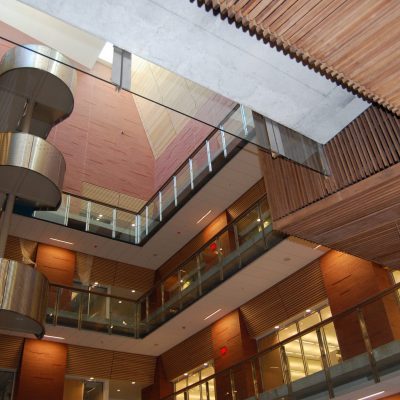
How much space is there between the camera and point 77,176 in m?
17.9

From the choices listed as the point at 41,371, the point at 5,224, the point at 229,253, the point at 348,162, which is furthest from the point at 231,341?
the point at 348,162

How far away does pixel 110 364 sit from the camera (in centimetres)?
1584

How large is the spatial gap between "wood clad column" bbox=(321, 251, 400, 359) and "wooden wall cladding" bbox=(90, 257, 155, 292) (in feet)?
26.9

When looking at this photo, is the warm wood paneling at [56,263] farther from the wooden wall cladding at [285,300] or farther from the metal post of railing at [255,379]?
the metal post of railing at [255,379]

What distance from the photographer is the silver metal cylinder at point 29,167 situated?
1053cm

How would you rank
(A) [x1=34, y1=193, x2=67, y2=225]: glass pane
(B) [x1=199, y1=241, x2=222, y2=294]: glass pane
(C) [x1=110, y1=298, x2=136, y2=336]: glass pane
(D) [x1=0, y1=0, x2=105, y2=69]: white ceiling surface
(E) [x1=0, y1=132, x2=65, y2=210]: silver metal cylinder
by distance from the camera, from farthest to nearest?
(A) [x1=34, y1=193, x2=67, y2=225]: glass pane, (C) [x1=110, y1=298, x2=136, y2=336]: glass pane, (B) [x1=199, y1=241, x2=222, y2=294]: glass pane, (E) [x1=0, y1=132, x2=65, y2=210]: silver metal cylinder, (D) [x1=0, y1=0, x2=105, y2=69]: white ceiling surface

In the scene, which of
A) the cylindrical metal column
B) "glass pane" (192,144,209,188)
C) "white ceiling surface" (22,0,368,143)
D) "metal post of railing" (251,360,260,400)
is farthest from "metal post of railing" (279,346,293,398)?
"glass pane" (192,144,209,188)

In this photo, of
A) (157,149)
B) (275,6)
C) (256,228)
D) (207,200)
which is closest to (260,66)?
(275,6)

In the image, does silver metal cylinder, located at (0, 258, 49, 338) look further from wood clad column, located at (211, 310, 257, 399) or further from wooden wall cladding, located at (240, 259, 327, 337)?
wooden wall cladding, located at (240, 259, 327, 337)

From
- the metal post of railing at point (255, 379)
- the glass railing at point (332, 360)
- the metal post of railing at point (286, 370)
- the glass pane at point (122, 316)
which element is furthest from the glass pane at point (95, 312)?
the metal post of railing at point (286, 370)

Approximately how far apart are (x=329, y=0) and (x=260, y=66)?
997 millimetres

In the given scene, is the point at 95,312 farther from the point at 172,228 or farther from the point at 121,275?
the point at 172,228

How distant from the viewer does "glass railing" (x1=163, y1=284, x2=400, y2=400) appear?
23.8ft

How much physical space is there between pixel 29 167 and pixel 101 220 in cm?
589
